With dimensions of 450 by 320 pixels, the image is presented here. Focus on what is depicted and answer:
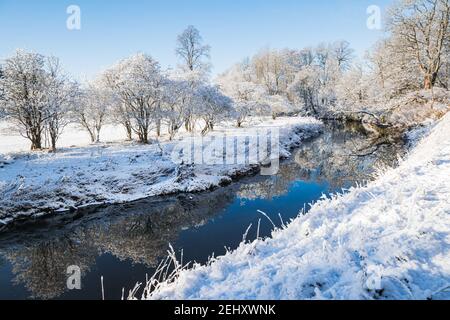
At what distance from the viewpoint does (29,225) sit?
13.6m

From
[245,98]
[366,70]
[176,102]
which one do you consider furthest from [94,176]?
[366,70]

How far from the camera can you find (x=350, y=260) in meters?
4.29

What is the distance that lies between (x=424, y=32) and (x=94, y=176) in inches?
1160

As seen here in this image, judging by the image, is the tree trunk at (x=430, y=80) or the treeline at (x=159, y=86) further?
the tree trunk at (x=430, y=80)

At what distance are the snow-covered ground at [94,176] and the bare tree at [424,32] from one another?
18.6m

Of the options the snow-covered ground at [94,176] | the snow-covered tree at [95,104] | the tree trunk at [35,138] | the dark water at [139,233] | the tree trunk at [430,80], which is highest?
the tree trunk at [430,80]

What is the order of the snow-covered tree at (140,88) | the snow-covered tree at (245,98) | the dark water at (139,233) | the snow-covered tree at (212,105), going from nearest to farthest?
the dark water at (139,233) → the snow-covered tree at (140,88) → the snow-covered tree at (212,105) → the snow-covered tree at (245,98)

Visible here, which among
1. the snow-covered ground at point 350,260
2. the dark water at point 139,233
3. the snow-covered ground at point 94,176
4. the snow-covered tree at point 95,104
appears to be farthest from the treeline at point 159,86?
the snow-covered ground at point 350,260

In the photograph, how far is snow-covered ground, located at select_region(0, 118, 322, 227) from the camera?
49.1 feet

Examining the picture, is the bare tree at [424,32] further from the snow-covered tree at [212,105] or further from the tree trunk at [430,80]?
the snow-covered tree at [212,105]

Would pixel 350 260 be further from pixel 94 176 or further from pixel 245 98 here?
pixel 245 98

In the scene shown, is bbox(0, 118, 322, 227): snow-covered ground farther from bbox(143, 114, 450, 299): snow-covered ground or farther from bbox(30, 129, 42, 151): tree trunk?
bbox(143, 114, 450, 299): snow-covered ground

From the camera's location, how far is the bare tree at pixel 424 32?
965 inches

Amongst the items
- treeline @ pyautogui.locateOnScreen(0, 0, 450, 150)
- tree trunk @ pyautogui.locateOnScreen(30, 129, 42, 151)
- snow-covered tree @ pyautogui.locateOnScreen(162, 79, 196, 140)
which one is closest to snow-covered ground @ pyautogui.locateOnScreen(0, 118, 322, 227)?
tree trunk @ pyautogui.locateOnScreen(30, 129, 42, 151)
